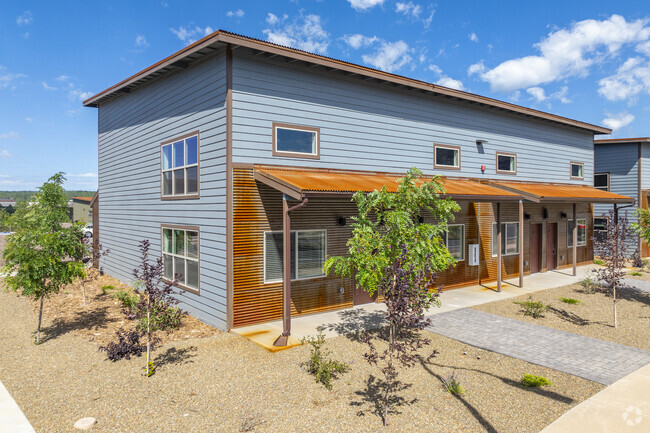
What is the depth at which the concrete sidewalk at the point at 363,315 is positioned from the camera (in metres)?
8.97

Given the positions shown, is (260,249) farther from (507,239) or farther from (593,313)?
(507,239)

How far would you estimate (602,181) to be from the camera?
77.9 feet

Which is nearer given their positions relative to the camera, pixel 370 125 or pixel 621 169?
pixel 370 125

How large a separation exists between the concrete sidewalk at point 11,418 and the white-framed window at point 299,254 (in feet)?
17.0

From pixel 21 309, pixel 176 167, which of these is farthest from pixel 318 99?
pixel 21 309

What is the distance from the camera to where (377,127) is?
12211mm

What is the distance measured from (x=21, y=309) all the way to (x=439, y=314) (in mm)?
12467

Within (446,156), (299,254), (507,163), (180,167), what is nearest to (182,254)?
(180,167)

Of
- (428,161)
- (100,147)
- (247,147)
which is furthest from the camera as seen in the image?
(100,147)

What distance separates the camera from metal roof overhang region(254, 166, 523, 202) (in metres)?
8.41

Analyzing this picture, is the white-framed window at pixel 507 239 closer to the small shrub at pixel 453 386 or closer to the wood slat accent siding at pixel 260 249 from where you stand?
the wood slat accent siding at pixel 260 249

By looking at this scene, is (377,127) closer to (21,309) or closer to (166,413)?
(166,413)

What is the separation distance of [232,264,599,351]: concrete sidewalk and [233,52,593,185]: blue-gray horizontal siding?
13.4ft

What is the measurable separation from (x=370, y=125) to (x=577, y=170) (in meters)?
13.8
